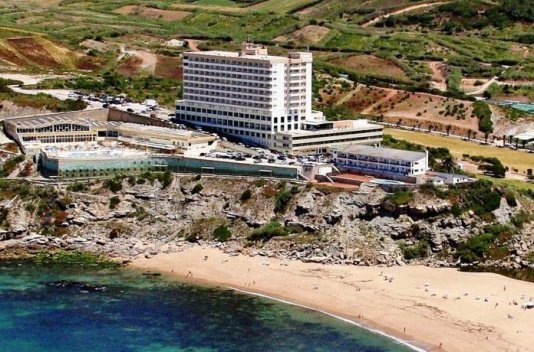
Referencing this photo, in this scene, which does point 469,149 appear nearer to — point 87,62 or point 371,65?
point 371,65

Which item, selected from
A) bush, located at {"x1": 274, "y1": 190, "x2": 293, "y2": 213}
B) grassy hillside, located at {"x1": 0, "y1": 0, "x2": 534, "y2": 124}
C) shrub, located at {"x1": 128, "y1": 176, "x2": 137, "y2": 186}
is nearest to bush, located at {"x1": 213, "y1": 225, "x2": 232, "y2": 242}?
bush, located at {"x1": 274, "y1": 190, "x2": 293, "y2": 213}

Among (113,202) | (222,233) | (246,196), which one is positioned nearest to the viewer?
(222,233)

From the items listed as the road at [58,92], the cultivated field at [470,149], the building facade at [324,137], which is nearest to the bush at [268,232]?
the building facade at [324,137]

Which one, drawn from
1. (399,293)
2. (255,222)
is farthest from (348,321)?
(255,222)

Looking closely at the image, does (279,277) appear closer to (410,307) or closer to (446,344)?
(410,307)

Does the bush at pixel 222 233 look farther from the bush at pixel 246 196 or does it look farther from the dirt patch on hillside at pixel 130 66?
the dirt patch on hillside at pixel 130 66

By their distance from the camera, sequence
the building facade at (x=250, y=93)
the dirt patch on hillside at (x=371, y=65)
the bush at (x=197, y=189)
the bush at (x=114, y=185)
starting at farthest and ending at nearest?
the dirt patch on hillside at (x=371, y=65) → the building facade at (x=250, y=93) → the bush at (x=114, y=185) → the bush at (x=197, y=189)
